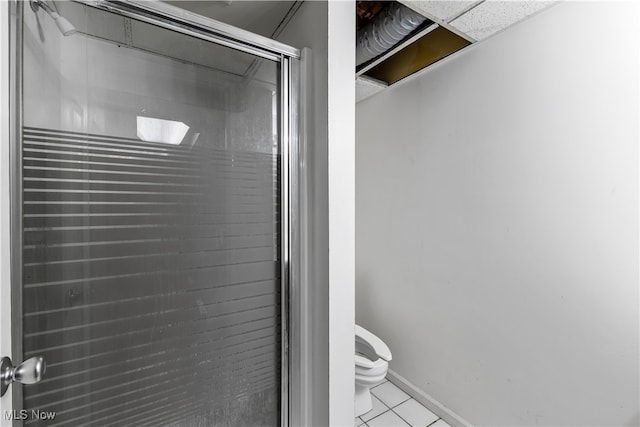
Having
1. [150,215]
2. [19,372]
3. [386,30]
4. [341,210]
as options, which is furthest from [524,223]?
[19,372]

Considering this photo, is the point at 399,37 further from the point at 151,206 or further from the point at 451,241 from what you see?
the point at 151,206

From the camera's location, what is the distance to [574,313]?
1.27 metres

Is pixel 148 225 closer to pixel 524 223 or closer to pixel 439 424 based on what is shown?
pixel 524 223

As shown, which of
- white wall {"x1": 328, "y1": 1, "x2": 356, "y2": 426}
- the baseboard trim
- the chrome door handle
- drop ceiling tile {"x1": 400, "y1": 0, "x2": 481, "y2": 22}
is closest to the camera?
the chrome door handle

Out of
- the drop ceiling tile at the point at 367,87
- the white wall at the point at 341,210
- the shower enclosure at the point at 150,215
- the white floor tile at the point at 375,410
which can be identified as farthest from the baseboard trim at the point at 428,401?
the drop ceiling tile at the point at 367,87

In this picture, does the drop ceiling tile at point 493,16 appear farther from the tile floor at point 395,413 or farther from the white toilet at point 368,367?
the tile floor at point 395,413

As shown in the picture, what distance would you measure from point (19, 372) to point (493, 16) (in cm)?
208

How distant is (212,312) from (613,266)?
5.12 feet

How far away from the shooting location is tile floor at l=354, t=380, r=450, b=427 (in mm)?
1758

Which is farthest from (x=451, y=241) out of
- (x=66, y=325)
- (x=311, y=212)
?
(x=66, y=325)

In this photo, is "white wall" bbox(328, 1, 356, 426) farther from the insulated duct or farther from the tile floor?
the tile floor

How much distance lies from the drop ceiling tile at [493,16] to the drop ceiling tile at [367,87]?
67 centimetres

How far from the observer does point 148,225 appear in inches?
36.4

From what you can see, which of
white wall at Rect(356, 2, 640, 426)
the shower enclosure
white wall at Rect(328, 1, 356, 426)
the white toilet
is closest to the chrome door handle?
the shower enclosure
